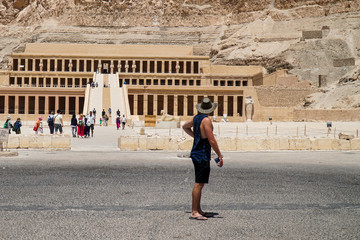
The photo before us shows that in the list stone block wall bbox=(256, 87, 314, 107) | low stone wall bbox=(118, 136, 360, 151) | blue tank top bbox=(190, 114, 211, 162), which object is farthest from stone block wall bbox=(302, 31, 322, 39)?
blue tank top bbox=(190, 114, 211, 162)

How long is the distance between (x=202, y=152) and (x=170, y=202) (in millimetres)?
1553

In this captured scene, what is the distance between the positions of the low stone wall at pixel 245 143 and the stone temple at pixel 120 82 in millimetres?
27083

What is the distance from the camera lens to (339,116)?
156 ft

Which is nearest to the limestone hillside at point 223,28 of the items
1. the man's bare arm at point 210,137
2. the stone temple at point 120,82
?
the stone temple at point 120,82

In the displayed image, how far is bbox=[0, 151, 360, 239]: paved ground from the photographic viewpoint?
6.07 m

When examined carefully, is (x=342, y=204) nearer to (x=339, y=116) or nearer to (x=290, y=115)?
(x=339, y=116)

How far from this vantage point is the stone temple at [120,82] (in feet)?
186

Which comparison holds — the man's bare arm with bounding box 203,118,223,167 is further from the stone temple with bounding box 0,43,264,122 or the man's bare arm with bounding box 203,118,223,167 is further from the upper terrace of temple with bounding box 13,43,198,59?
the upper terrace of temple with bounding box 13,43,198,59

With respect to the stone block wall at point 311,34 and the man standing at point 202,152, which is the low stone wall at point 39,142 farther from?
the stone block wall at point 311,34

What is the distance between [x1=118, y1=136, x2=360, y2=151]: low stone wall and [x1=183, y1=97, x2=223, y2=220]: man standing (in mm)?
13213

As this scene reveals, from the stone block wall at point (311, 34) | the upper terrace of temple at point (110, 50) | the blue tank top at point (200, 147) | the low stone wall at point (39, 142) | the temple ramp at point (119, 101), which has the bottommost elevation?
the low stone wall at point (39, 142)

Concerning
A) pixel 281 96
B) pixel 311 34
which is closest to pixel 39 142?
pixel 281 96

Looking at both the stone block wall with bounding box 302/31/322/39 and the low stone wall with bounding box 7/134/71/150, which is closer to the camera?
the low stone wall with bounding box 7/134/71/150

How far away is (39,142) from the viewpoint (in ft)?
65.0
